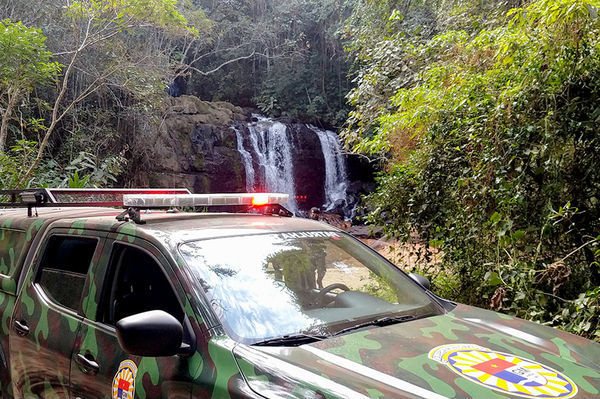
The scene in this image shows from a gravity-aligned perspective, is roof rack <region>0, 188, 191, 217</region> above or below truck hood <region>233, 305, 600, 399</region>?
above

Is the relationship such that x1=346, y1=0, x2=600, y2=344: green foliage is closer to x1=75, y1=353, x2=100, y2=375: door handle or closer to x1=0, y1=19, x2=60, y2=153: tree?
x1=75, y1=353, x2=100, y2=375: door handle

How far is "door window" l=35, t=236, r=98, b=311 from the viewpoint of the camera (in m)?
2.79

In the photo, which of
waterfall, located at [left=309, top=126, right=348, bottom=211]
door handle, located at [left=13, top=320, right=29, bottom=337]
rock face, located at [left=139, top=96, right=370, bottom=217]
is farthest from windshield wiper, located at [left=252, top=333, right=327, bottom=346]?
waterfall, located at [left=309, top=126, right=348, bottom=211]

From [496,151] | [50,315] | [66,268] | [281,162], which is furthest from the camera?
[281,162]

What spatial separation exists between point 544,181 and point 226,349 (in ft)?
11.9

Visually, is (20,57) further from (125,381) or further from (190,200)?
(125,381)

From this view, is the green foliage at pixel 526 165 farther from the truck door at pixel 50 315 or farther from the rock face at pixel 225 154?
the rock face at pixel 225 154

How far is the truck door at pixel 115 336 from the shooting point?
6.76ft

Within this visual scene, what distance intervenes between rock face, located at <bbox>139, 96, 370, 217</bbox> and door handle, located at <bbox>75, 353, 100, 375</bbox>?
17944 millimetres

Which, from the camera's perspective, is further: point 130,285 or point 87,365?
point 130,285

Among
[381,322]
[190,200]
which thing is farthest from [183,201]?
[381,322]

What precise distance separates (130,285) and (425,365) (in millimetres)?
1580

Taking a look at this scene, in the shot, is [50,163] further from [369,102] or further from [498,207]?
[498,207]

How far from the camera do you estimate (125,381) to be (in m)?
2.23
